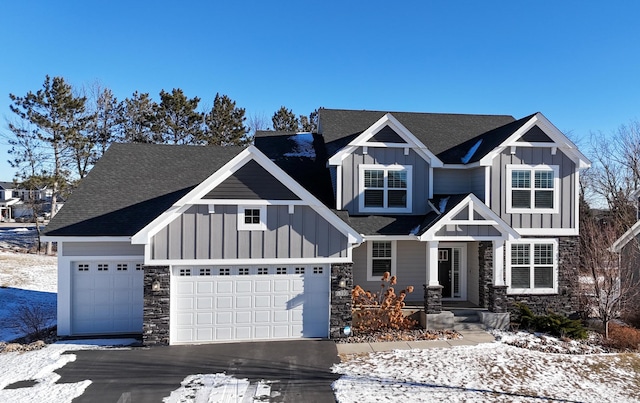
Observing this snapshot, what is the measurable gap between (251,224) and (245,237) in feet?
1.31

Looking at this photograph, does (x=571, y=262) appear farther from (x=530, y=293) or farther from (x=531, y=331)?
(x=531, y=331)

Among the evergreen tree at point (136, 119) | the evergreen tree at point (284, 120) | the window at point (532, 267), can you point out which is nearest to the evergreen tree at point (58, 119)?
the evergreen tree at point (136, 119)

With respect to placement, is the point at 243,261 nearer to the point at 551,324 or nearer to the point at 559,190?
the point at 551,324

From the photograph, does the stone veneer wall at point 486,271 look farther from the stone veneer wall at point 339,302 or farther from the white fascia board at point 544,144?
the stone veneer wall at point 339,302

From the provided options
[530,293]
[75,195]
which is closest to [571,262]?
[530,293]

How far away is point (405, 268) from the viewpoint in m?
14.1

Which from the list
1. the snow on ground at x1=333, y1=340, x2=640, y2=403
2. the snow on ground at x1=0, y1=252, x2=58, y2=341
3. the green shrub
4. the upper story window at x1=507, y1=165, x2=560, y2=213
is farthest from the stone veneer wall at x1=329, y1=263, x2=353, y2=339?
the snow on ground at x1=0, y1=252, x2=58, y2=341

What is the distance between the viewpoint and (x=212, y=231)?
425 inches

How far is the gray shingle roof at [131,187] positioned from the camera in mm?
11758

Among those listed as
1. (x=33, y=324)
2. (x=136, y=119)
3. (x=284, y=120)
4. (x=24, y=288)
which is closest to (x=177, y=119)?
(x=136, y=119)

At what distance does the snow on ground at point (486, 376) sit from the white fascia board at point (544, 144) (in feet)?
21.0

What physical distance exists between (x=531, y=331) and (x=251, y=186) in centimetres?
984

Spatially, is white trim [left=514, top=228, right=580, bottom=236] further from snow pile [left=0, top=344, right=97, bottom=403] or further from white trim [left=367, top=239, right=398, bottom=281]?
snow pile [left=0, top=344, right=97, bottom=403]

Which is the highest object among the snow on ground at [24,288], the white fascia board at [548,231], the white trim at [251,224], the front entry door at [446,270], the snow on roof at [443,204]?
the snow on roof at [443,204]
